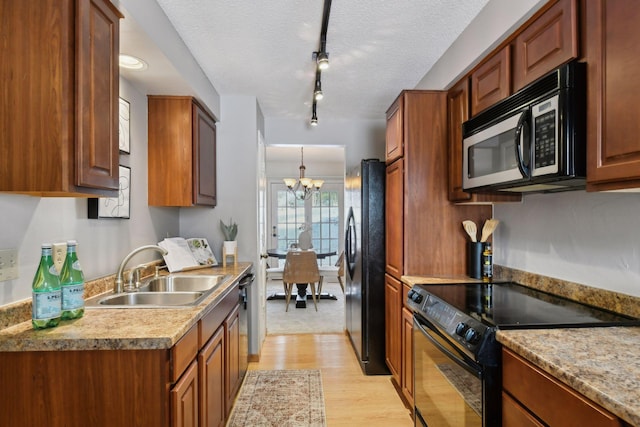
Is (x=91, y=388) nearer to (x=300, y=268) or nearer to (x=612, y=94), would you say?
(x=612, y=94)

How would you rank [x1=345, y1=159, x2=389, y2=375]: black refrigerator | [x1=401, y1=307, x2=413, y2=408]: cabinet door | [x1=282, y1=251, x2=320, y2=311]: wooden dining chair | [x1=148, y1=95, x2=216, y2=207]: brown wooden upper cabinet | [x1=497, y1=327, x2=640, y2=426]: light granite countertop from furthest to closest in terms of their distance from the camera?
[x1=282, y1=251, x2=320, y2=311]: wooden dining chair → [x1=345, y1=159, x2=389, y2=375]: black refrigerator → [x1=148, y1=95, x2=216, y2=207]: brown wooden upper cabinet → [x1=401, y1=307, x2=413, y2=408]: cabinet door → [x1=497, y1=327, x2=640, y2=426]: light granite countertop

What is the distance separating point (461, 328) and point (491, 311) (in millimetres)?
170

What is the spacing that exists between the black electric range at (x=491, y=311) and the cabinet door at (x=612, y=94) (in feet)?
1.69

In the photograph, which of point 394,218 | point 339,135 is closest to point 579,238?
point 394,218

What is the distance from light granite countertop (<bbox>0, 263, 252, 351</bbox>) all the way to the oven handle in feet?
3.58

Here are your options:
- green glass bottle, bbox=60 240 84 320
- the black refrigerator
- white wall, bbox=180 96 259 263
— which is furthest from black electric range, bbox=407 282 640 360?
white wall, bbox=180 96 259 263

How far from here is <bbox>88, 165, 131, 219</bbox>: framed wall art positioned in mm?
1935

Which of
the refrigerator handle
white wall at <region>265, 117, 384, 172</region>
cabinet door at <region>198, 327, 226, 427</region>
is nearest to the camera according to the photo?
cabinet door at <region>198, 327, 226, 427</region>

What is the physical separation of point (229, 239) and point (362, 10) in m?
2.08

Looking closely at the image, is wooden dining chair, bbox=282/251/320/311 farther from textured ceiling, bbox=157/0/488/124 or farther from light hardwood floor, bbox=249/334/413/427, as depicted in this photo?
textured ceiling, bbox=157/0/488/124

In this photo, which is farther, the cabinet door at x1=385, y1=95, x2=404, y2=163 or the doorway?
the doorway

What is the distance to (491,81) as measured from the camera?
1863 millimetres

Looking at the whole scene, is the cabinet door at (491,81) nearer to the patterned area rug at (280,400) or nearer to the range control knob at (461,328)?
the range control knob at (461,328)

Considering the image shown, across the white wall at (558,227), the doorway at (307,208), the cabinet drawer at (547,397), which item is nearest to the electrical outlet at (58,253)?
the cabinet drawer at (547,397)
